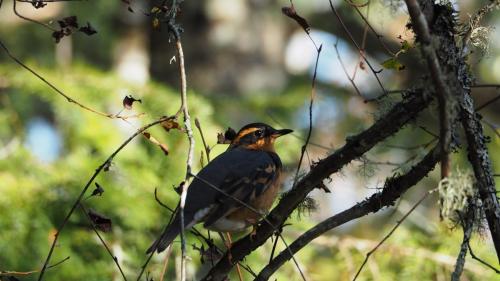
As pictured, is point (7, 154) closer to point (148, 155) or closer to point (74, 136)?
point (74, 136)

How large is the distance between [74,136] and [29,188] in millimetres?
1011

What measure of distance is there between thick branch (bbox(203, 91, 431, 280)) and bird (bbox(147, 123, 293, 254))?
17.2 inches

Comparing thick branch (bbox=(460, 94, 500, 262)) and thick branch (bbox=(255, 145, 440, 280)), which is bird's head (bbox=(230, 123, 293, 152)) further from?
thick branch (bbox=(460, 94, 500, 262))

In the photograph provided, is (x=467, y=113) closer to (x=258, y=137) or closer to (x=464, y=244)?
(x=464, y=244)

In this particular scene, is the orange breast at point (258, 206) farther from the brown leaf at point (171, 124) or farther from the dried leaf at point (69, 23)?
the dried leaf at point (69, 23)

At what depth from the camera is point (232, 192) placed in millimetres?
4426

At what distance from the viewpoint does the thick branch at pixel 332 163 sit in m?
2.84

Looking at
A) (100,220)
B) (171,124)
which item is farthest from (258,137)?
(100,220)

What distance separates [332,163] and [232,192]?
4.81 feet

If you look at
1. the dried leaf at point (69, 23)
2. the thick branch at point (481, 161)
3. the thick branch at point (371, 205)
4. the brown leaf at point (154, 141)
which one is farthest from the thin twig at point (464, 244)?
the dried leaf at point (69, 23)

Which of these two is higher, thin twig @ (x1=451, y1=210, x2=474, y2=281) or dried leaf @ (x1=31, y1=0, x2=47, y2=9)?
dried leaf @ (x1=31, y1=0, x2=47, y2=9)

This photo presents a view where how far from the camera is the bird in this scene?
4.20 meters

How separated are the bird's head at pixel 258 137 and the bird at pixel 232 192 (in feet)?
1.18

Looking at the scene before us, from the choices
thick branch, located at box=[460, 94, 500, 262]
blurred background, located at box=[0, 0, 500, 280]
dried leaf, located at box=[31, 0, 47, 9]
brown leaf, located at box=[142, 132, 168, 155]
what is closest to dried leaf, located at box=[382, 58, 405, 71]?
blurred background, located at box=[0, 0, 500, 280]
